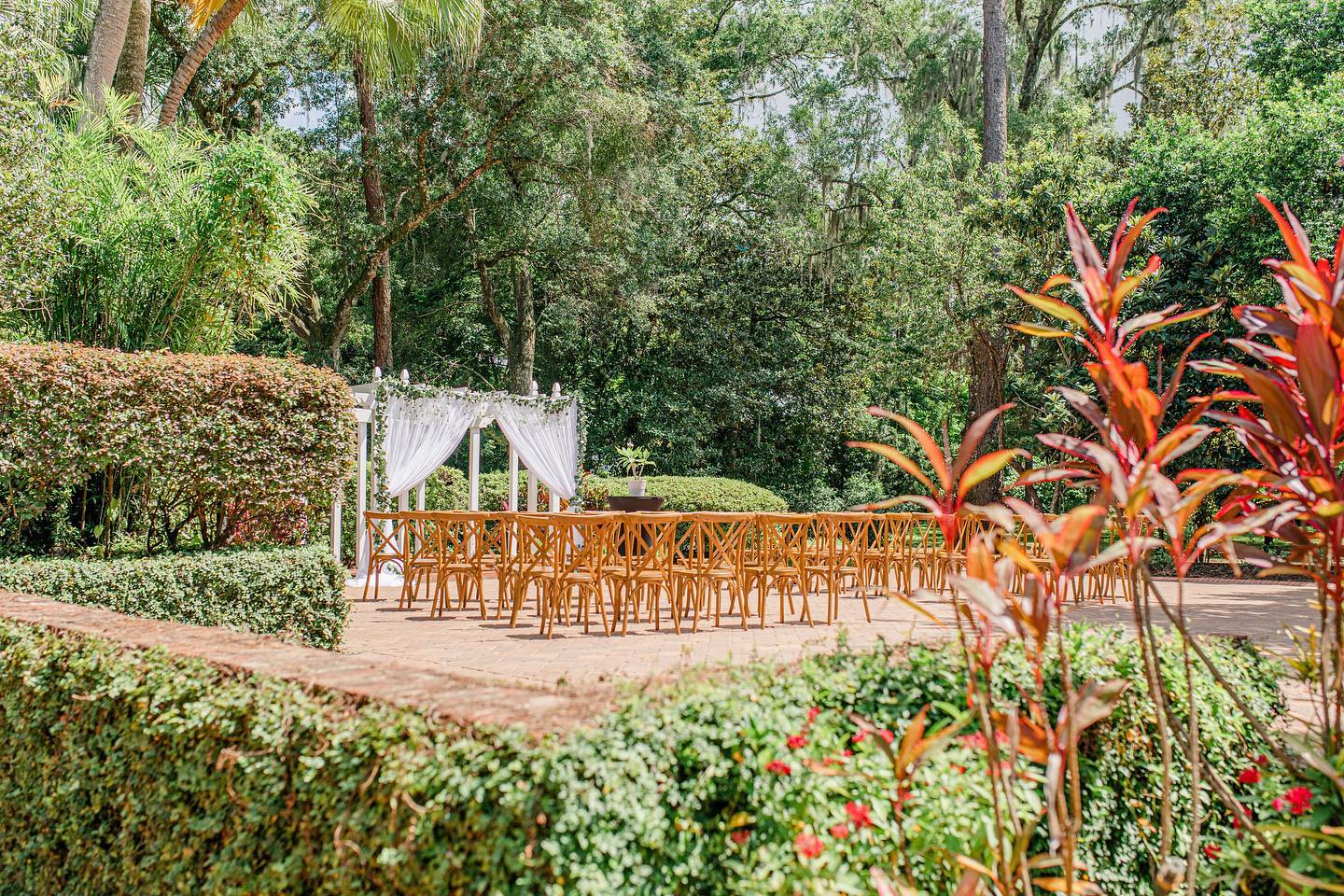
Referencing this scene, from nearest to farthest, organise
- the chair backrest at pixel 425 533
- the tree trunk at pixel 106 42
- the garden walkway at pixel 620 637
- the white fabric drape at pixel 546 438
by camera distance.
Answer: the garden walkway at pixel 620 637, the chair backrest at pixel 425 533, the tree trunk at pixel 106 42, the white fabric drape at pixel 546 438

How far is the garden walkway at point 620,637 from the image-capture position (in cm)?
564

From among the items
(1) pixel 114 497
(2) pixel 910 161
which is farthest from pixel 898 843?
(2) pixel 910 161

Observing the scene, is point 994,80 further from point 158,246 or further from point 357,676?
point 357,676

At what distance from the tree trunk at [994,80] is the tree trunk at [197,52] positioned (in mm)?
10102

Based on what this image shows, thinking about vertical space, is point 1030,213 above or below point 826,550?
above

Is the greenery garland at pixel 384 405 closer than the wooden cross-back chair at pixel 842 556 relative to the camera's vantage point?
No

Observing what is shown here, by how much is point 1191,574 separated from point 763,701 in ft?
42.1

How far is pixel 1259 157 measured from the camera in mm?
10414

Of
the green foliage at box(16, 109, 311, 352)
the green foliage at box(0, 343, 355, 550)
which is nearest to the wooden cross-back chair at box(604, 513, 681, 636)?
the green foliage at box(0, 343, 355, 550)

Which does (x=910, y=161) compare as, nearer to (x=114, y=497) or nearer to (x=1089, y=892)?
(x=114, y=497)

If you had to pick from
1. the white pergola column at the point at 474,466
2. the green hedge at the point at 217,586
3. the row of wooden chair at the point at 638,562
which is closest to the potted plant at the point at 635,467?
the row of wooden chair at the point at 638,562

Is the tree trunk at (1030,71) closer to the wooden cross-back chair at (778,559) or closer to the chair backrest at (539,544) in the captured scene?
the wooden cross-back chair at (778,559)

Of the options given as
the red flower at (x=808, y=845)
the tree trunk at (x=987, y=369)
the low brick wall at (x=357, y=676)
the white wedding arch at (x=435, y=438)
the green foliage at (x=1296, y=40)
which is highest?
the green foliage at (x=1296, y=40)

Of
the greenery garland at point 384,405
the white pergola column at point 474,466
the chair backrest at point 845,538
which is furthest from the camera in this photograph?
the white pergola column at point 474,466
